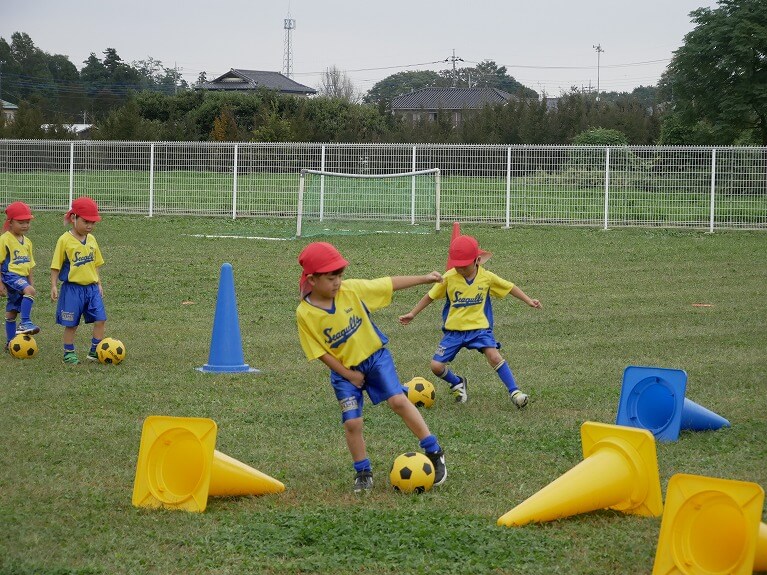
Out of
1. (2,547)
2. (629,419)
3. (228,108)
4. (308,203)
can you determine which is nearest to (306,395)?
(629,419)

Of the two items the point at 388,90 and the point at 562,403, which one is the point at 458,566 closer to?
the point at 562,403

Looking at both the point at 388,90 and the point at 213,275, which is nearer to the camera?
the point at 213,275

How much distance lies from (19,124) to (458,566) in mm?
36275

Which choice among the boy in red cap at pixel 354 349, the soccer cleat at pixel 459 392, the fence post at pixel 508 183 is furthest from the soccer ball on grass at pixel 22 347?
the fence post at pixel 508 183

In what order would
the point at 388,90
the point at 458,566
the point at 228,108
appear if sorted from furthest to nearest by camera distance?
the point at 388,90 → the point at 228,108 → the point at 458,566

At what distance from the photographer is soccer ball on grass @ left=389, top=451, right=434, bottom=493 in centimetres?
573

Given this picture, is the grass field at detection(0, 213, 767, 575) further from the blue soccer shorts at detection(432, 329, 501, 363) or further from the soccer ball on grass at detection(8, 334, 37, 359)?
the blue soccer shorts at detection(432, 329, 501, 363)

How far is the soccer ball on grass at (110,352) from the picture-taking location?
9742 mm

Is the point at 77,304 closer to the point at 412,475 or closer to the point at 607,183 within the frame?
the point at 412,475

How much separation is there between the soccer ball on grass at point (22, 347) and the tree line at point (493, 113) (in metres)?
5.45

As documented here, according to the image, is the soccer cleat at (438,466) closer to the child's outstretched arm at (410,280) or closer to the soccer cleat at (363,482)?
the soccer cleat at (363,482)

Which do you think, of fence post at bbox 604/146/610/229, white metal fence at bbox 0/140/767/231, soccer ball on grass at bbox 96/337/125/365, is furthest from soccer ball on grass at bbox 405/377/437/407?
fence post at bbox 604/146/610/229

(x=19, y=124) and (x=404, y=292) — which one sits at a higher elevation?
(x=19, y=124)

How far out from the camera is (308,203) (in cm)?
2389
